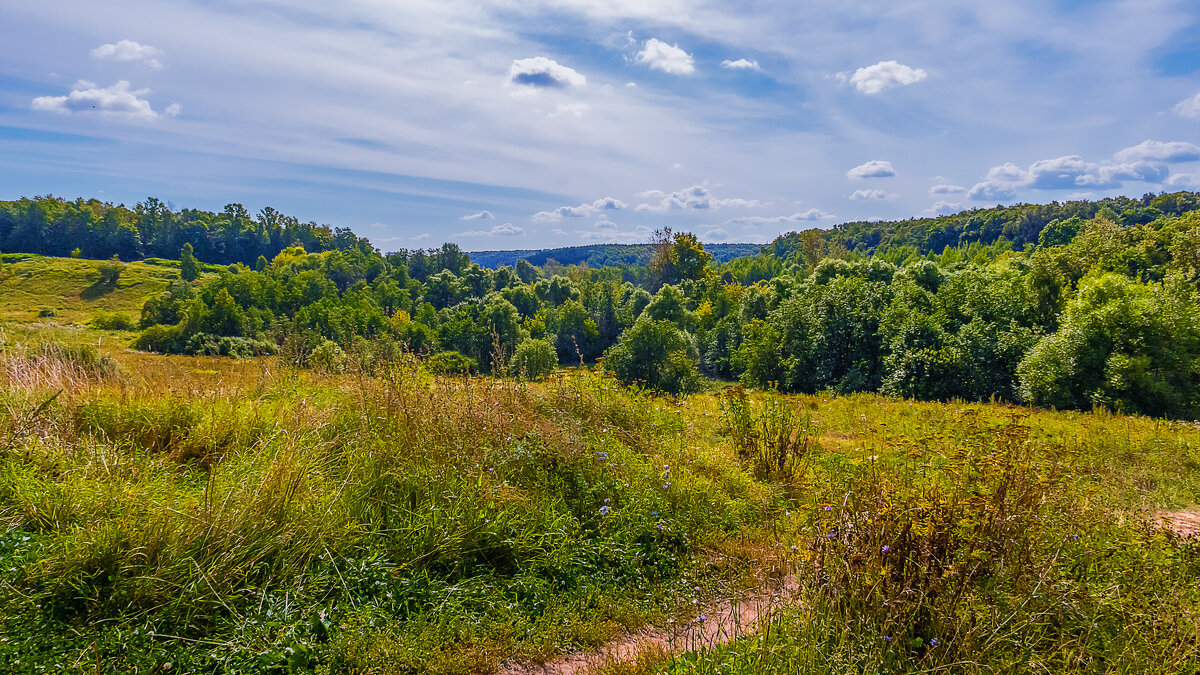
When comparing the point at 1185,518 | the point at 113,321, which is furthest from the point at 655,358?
the point at 113,321

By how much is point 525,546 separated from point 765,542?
7.17ft

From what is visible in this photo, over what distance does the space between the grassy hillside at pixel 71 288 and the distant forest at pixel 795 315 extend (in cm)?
764

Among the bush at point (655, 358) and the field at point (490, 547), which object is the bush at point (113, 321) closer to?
the bush at point (655, 358)

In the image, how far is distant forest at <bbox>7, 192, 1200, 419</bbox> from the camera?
23.3 meters

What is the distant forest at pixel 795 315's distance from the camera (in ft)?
76.4

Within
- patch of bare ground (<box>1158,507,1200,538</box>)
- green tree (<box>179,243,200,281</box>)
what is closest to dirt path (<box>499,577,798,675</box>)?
patch of bare ground (<box>1158,507,1200,538</box>)

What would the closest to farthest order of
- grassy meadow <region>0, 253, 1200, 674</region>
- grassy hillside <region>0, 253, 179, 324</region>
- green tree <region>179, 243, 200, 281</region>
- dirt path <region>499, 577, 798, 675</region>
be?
grassy meadow <region>0, 253, 1200, 674</region> < dirt path <region>499, 577, 798, 675</region> < grassy hillside <region>0, 253, 179, 324</region> < green tree <region>179, 243, 200, 281</region>

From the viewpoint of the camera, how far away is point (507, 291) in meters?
90.4

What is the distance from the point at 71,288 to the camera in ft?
282

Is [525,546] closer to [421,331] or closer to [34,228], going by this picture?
[421,331]

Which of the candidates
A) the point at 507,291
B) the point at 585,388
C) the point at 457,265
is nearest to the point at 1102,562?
the point at 585,388

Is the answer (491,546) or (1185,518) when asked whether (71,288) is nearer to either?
(491,546)

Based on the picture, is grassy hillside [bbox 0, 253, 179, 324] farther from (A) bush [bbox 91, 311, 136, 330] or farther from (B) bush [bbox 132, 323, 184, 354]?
(B) bush [bbox 132, 323, 184, 354]

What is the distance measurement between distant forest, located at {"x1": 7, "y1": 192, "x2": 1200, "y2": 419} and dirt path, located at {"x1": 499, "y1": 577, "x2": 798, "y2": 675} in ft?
12.1
